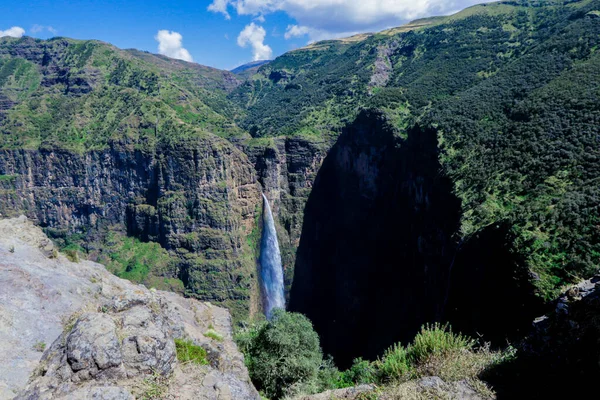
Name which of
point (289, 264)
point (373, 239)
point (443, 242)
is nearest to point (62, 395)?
point (443, 242)

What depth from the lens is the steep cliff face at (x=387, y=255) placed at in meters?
29.1

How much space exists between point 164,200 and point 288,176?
24.7 meters

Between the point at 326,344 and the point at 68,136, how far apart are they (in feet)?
211

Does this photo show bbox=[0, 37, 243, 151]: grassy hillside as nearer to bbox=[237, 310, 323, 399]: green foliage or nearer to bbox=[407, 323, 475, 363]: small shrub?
bbox=[237, 310, 323, 399]: green foliage

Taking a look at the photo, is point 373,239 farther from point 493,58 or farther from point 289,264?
point 493,58

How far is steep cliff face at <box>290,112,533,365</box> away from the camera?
29062 mm

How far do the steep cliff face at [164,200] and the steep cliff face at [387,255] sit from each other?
15.0 m

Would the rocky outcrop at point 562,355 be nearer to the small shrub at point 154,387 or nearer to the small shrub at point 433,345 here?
the small shrub at point 433,345

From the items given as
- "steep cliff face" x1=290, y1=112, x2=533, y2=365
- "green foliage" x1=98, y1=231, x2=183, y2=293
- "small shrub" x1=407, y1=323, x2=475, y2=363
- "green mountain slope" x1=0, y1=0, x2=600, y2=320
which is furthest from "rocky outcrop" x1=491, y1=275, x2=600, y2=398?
"green foliage" x1=98, y1=231, x2=183, y2=293

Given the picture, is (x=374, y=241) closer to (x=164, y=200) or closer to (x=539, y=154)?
(x=539, y=154)

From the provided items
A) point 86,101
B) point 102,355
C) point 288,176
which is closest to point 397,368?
point 102,355

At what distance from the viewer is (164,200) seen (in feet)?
A: 218

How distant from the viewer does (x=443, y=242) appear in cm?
3891

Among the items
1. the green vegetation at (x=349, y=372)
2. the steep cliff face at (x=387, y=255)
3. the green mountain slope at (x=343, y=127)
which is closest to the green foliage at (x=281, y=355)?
the green vegetation at (x=349, y=372)
